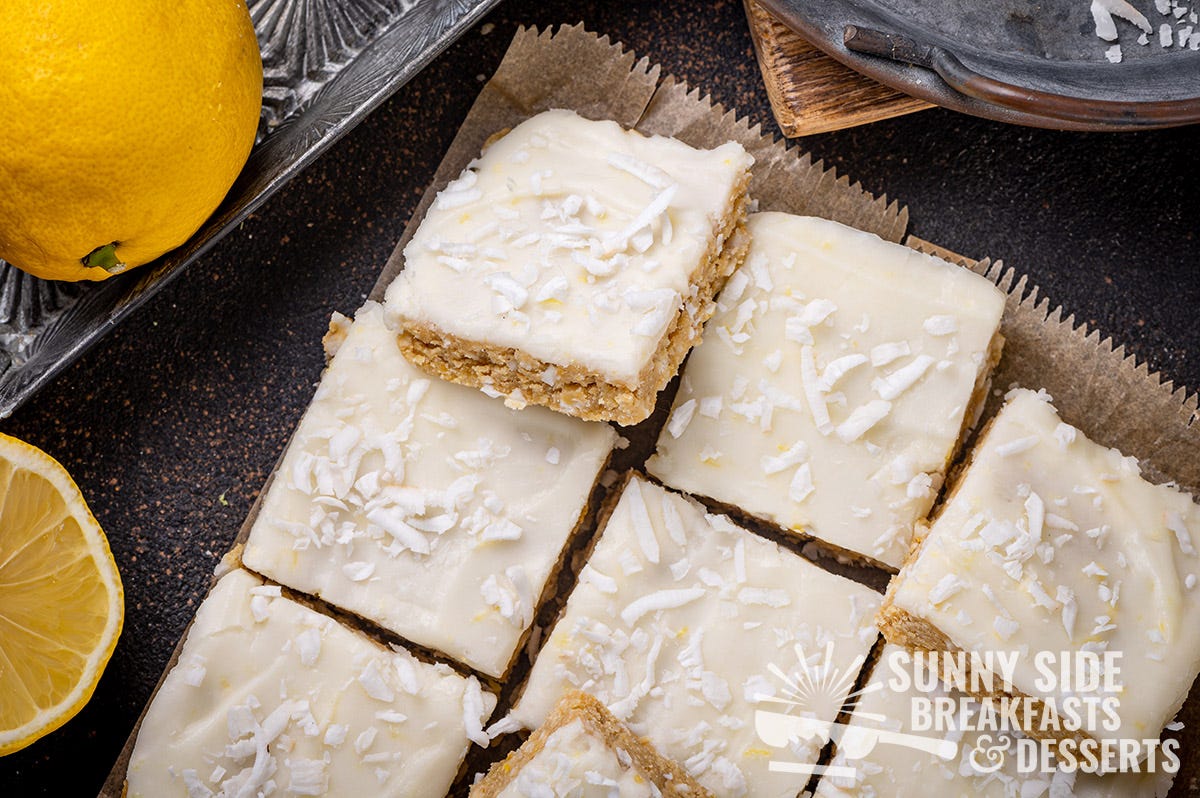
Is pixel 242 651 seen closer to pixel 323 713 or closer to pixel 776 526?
pixel 323 713

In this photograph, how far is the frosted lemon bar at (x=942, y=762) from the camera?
6.48 feet

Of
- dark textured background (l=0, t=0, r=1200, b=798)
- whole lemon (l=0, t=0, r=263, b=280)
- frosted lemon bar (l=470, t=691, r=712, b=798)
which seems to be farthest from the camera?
dark textured background (l=0, t=0, r=1200, b=798)

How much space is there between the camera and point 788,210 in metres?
2.22

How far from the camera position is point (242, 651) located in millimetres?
2037

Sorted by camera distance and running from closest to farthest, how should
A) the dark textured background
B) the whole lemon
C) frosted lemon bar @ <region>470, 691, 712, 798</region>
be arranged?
1. the whole lemon
2. frosted lemon bar @ <region>470, 691, 712, 798</region>
3. the dark textured background

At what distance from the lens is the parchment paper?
2123 mm

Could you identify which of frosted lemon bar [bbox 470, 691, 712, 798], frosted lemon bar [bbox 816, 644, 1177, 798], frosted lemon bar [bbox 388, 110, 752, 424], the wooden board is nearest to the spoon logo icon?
frosted lemon bar [bbox 816, 644, 1177, 798]

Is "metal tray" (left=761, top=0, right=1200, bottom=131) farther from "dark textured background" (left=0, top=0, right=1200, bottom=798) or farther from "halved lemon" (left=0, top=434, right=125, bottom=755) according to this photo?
"halved lemon" (left=0, top=434, right=125, bottom=755)

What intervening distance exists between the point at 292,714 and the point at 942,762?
50.8 inches

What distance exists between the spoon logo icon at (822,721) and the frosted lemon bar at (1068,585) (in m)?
0.20

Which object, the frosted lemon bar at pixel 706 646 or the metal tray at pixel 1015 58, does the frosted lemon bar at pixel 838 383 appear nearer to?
the frosted lemon bar at pixel 706 646

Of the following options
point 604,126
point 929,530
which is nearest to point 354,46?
point 604,126

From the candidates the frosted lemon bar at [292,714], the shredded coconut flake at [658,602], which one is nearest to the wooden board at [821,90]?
the shredded coconut flake at [658,602]

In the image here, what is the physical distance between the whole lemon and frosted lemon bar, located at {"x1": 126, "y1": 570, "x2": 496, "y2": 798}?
2.53ft
